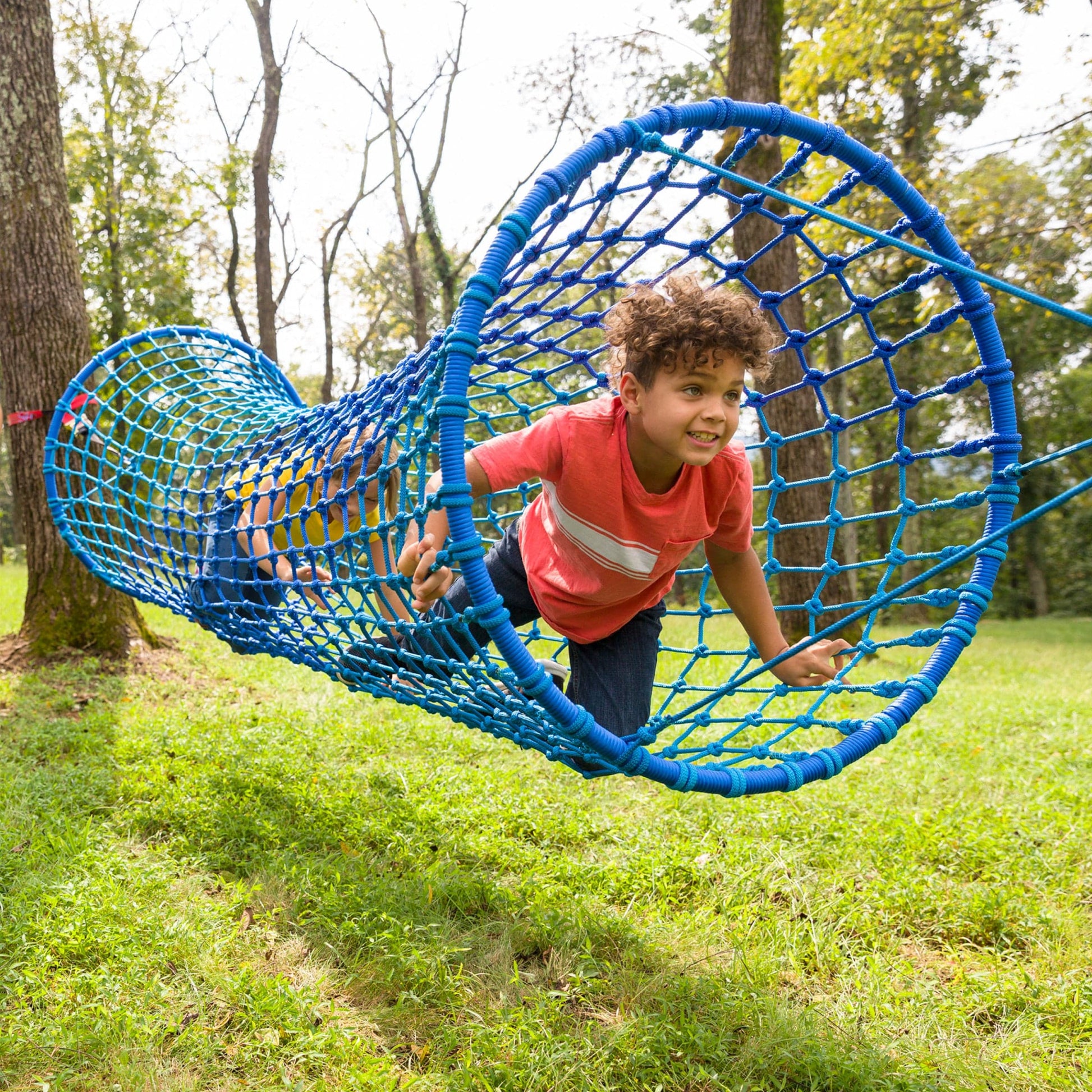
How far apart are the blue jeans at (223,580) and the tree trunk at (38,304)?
150cm

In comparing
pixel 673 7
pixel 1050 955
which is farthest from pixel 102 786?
pixel 673 7

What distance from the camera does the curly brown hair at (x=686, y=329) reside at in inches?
64.0

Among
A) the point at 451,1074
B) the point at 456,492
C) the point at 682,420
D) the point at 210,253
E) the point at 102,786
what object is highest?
the point at 210,253

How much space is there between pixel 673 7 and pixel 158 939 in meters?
13.3

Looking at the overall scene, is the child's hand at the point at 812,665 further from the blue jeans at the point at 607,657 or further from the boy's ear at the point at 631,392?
the boy's ear at the point at 631,392

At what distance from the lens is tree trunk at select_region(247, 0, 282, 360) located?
10.4 metres

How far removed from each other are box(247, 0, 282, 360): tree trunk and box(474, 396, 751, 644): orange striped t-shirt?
940 cm

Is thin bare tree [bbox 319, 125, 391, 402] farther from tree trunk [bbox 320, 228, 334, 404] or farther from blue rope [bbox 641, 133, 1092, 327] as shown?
blue rope [bbox 641, 133, 1092, 327]

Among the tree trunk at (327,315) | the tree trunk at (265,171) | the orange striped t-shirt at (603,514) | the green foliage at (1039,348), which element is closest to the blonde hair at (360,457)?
the orange striped t-shirt at (603,514)

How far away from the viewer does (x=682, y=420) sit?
1654 millimetres

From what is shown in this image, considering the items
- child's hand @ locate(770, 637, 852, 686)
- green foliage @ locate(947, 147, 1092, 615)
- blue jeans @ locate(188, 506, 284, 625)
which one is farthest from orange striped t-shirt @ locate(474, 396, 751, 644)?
green foliage @ locate(947, 147, 1092, 615)

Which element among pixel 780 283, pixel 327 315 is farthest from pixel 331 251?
pixel 780 283

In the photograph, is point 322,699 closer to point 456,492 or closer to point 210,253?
point 456,492

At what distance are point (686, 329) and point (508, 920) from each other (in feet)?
4.55
